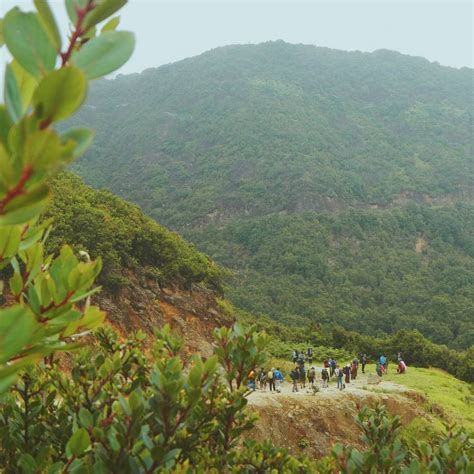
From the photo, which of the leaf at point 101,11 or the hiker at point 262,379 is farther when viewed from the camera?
the hiker at point 262,379

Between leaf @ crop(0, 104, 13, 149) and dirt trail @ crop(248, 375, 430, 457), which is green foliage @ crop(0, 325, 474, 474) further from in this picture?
dirt trail @ crop(248, 375, 430, 457)

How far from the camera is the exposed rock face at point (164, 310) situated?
15.1 m

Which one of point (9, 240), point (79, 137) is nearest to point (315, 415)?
point (9, 240)

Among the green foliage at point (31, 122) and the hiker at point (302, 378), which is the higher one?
the green foliage at point (31, 122)

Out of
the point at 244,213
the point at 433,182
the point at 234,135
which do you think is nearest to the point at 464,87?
the point at 433,182

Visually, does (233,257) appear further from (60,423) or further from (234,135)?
(60,423)

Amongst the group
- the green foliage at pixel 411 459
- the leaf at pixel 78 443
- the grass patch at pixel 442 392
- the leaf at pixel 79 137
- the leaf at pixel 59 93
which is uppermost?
the leaf at pixel 59 93

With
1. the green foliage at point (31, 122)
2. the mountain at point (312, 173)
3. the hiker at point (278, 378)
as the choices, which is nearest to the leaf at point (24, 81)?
the green foliage at point (31, 122)

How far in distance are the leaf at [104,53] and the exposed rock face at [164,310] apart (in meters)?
14.2

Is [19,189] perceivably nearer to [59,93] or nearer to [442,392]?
[59,93]

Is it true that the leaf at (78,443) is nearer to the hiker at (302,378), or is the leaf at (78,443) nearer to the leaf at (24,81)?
the leaf at (24,81)

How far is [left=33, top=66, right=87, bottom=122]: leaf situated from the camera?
0.62 m

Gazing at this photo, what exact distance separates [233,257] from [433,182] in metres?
41.9

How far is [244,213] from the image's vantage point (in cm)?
7319
